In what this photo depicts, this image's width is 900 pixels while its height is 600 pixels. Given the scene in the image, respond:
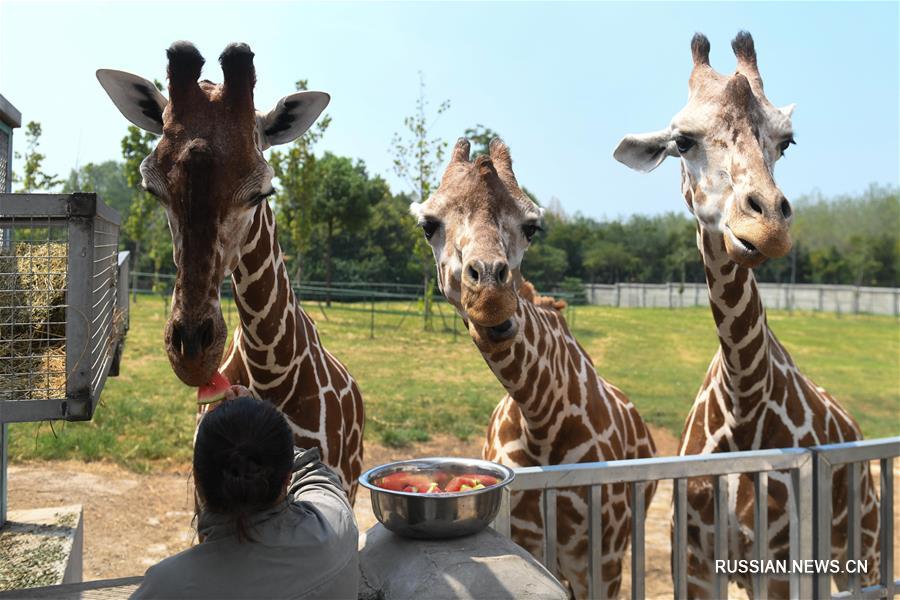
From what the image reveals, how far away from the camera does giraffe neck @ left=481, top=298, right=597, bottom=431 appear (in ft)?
11.1

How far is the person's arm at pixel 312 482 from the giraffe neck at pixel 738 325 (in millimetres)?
2059

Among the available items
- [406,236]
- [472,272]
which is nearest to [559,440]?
[472,272]

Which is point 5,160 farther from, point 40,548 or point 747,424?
point 747,424

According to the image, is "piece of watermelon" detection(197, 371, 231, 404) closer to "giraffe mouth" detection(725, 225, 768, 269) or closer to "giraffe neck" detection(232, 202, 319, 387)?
"giraffe neck" detection(232, 202, 319, 387)

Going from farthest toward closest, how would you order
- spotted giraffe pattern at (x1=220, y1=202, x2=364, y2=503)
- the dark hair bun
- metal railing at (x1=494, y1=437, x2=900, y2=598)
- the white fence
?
the white fence
spotted giraffe pattern at (x1=220, y1=202, x2=364, y2=503)
metal railing at (x1=494, y1=437, x2=900, y2=598)
the dark hair bun

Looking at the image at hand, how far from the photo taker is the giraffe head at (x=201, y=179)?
2.56 meters

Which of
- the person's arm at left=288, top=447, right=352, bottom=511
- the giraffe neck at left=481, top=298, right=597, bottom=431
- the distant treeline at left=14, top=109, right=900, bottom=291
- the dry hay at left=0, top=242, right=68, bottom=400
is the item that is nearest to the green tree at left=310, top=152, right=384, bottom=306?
the distant treeline at left=14, top=109, right=900, bottom=291

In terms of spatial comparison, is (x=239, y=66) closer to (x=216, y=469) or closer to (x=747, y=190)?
(x=216, y=469)

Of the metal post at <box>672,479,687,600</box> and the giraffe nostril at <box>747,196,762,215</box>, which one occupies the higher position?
the giraffe nostril at <box>747,196,762,215</box>

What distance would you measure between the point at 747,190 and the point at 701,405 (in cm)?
141

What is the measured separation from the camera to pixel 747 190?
9.30 ft

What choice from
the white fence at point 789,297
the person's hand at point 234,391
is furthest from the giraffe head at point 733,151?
the white fence at point 789,297

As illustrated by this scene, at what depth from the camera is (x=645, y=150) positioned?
3.71 meters

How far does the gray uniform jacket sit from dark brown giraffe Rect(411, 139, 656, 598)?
1214mm
